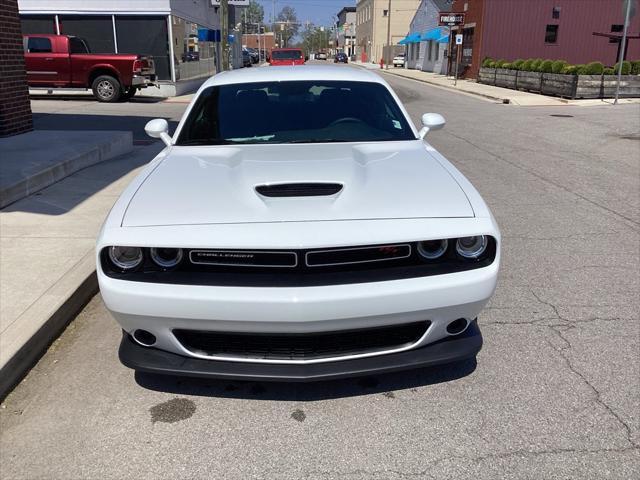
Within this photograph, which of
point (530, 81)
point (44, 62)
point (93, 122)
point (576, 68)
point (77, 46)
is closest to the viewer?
point (93, 122)

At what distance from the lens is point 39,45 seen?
Result: 19.5 meters

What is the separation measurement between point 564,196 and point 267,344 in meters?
5.97

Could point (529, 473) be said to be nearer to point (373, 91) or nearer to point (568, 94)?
point (373, 91)

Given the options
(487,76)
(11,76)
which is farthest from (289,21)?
(11,76)

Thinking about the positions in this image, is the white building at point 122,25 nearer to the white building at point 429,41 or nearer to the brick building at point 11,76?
the brick building at point 11,76

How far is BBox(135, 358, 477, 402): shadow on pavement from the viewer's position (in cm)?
319

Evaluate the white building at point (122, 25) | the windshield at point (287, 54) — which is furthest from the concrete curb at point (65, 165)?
the windshield at point (287, 54)

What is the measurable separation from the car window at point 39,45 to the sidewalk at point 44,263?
557 inches

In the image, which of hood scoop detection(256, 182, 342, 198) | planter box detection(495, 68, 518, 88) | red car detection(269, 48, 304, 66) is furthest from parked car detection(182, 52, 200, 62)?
hood scoop detection(256, 182, 342, 198)

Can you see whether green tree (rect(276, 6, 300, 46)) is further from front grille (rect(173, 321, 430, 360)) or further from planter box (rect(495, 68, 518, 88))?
front grille (rect(173, 321, 430, 360))

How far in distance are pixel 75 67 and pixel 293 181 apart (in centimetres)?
1881

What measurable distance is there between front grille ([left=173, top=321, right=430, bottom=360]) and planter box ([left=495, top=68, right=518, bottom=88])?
27295 millimetres

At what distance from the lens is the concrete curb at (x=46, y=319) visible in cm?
329

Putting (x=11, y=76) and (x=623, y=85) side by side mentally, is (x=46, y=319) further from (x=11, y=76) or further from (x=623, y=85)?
(x=623, y=85)
